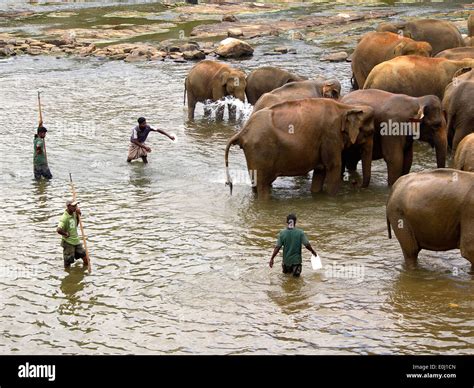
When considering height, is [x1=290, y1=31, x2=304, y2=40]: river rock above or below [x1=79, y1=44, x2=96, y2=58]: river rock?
above

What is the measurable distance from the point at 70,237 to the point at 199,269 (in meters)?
1.82

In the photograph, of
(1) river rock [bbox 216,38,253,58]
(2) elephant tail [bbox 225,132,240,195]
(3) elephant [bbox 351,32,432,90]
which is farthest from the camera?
(1) river rock [bbox 216,38,253,58]

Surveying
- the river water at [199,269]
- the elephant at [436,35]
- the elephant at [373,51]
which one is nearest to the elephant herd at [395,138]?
the river water at [199,269]

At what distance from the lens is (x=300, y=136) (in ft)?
53.8

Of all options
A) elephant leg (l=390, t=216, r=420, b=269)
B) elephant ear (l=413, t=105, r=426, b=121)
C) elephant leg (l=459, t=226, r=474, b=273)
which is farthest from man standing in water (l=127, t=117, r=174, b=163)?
elephant leg (l=459, t=226, r=474, b=273)

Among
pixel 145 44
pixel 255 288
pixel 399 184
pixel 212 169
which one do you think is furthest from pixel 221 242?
pixel 145 44

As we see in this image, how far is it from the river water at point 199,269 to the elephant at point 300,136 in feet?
1.89

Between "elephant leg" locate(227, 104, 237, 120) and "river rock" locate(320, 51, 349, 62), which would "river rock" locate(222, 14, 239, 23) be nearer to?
"river rock" locate(320, 51, 349, 62)

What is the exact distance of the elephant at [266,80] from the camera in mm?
23156

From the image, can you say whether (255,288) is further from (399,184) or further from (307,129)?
(307,129)

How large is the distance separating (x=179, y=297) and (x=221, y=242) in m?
2.28

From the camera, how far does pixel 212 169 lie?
1891 centimetres

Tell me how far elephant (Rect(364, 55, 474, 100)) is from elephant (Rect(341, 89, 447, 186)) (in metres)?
3.39

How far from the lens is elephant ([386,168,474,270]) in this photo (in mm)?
12039
